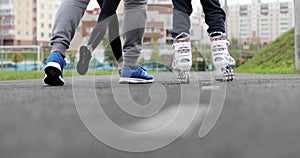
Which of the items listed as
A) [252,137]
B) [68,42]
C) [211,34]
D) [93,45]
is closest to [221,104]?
[252,137]

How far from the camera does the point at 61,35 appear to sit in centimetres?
202

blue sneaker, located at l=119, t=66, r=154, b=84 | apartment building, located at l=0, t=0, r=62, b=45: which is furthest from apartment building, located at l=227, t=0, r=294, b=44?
blue sneaker, located at l=119, t=66, r=154, b=84

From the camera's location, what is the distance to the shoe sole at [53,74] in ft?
6.06

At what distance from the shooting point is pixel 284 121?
2.55 feet

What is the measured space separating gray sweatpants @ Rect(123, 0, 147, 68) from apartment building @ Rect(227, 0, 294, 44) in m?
53.4

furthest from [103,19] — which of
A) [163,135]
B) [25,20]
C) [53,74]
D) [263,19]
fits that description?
[263,19]

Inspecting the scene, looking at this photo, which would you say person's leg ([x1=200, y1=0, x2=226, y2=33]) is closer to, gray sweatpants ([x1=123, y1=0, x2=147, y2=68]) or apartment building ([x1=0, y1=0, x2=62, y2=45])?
gray sweatpants ([x1=123, y1=0, x2=147, y2=68])

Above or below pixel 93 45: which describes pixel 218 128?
below

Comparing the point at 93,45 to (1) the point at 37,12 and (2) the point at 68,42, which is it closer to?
(2) the point at 68,42

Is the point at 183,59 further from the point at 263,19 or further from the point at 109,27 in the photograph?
the point at 263,19

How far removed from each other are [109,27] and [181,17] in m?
0.84

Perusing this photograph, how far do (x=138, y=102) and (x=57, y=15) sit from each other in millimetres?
1238

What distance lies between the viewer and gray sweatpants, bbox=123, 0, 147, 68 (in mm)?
2171

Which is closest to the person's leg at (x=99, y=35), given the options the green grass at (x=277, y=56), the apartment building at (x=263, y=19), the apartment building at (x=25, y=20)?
the green grass at (x=277, y=56)
